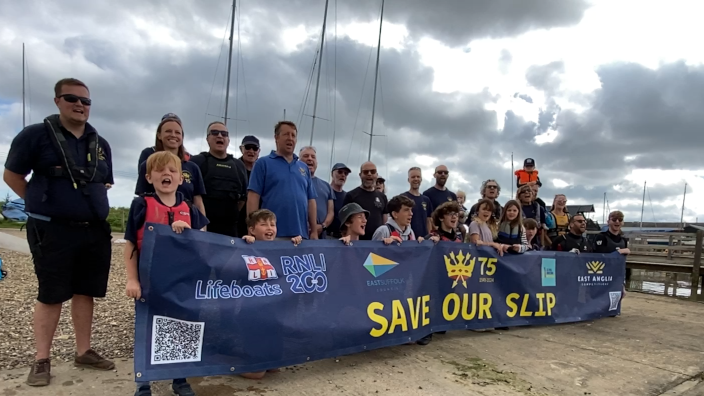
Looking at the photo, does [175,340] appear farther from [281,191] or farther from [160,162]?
[281,191]

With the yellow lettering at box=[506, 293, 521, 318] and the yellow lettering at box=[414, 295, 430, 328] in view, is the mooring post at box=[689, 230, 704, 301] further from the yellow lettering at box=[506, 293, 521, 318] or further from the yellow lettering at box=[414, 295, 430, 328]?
the yellow lettering at box=[414, 295, 430, 328]

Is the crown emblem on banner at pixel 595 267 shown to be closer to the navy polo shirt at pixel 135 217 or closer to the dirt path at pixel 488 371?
the dirt path at pixel 488 371

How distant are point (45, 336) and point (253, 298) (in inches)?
57.4

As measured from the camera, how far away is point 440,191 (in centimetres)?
653

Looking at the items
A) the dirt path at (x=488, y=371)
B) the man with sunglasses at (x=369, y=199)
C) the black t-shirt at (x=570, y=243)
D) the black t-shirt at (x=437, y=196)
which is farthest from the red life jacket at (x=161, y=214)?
the black t-shirt at (x=570, y=243)

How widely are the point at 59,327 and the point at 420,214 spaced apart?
4.34 meters

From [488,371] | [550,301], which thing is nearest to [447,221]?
[488,371]

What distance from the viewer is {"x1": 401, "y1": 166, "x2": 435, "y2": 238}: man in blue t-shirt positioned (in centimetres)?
589

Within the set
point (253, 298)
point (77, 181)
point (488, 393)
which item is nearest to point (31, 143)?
point (77, 181)

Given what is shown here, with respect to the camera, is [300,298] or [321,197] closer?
[300,298]

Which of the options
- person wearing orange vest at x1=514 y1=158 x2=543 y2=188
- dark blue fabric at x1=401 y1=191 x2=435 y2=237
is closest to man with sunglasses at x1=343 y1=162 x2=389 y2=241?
dark blue fabric at x1=401 y1=191 x2=435 y2=237

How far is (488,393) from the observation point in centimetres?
335

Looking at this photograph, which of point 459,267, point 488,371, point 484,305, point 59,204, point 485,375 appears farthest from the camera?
point 484,305

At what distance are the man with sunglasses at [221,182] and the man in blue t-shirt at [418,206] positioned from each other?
96.0 inches
